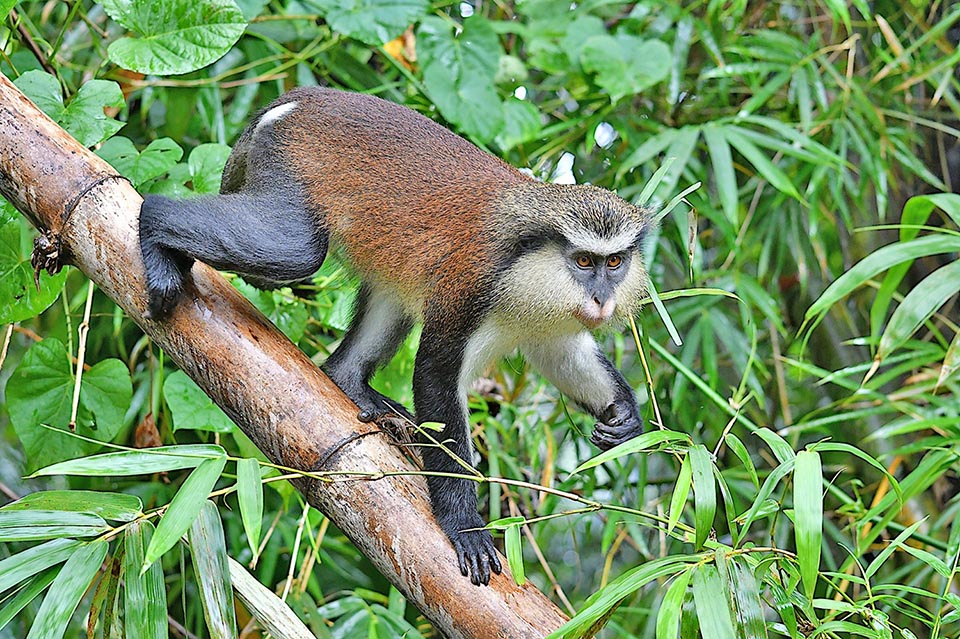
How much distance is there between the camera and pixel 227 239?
2.32 metres

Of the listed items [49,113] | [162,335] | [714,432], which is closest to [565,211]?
[162,335]

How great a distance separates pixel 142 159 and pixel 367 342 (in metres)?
0.81

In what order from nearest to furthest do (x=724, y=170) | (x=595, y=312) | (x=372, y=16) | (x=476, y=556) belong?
(x=476, y=556), (x=595, y=312), (x=372, y=16), (x=724, y=170)

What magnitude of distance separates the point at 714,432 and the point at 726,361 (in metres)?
0.43

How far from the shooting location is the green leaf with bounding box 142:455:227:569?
143 centimetres

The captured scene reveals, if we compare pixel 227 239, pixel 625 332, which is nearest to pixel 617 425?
pixel 227 239

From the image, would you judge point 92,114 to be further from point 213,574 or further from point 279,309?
point 213,574

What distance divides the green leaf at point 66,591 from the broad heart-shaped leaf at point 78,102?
4.03 feet

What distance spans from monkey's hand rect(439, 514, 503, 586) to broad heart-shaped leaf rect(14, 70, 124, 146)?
130 centimetres

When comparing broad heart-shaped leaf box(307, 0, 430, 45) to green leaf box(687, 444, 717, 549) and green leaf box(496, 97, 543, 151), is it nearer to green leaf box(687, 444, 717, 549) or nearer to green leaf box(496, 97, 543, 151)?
green leaf box(496, 97, 543, 151)

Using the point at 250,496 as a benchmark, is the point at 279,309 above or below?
below

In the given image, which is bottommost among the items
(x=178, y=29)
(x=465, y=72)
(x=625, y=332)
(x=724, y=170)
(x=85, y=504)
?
(x=625, y=332)

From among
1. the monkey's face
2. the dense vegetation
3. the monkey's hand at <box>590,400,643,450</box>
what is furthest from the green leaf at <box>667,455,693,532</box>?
the monkey's hand at <box>590,400,643,450</box>

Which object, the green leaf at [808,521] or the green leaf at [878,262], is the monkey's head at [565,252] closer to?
the green leaf at [878,262]
